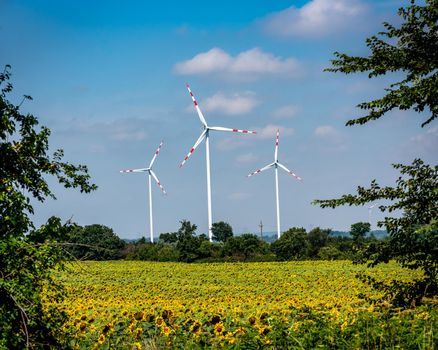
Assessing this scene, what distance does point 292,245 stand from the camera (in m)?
59.0

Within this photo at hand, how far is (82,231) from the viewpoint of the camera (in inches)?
3337

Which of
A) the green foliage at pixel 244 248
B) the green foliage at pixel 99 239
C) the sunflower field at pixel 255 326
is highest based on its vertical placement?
the green foliage at pixel 99 239

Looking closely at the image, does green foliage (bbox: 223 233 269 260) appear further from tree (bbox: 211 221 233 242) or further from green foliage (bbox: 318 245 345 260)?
tree (bbox: 211 221 233 242)

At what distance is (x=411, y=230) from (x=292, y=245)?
4586 centimetres

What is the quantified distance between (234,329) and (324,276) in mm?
28554

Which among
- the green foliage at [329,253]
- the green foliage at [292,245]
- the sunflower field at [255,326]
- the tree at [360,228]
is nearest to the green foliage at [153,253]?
the green foliage at [292,245]

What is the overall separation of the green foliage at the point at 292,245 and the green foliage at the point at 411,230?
44.8 meters

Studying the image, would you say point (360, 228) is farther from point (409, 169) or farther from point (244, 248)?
point (409, 169)

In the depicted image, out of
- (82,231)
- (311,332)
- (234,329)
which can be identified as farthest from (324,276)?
(82,231)

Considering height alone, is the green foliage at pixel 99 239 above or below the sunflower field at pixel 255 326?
above

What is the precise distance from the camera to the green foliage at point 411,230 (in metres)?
13.1

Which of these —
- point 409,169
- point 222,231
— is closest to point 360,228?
point 222,231

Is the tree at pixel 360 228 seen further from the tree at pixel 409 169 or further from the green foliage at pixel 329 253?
the tree at pixel 409 169

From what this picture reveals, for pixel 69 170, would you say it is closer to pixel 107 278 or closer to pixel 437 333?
pixel 437 333
